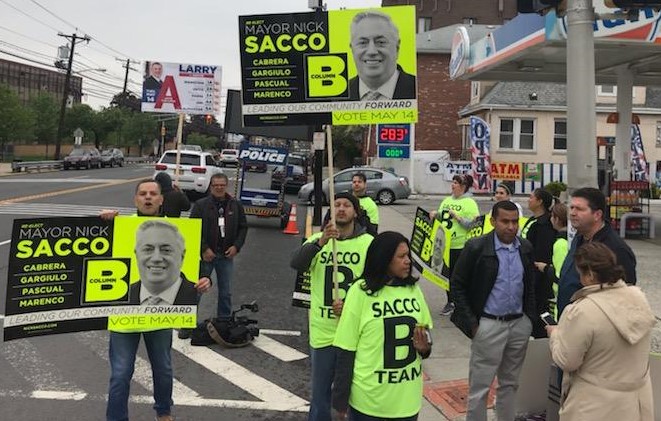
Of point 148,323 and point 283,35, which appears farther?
point 283,35

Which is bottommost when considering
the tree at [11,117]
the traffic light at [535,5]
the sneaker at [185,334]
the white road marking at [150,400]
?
the white road marking at [150,400]

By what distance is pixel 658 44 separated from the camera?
432 inches

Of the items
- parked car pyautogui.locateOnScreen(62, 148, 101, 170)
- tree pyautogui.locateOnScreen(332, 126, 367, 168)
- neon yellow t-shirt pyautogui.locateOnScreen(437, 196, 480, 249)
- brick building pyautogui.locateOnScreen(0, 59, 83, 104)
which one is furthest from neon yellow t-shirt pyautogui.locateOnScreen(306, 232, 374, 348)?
brick building pyautogui.locateOnScreen(0, 59, 83, 104)

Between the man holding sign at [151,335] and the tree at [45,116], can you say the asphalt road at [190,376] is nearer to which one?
the man holding sign at [151,335]

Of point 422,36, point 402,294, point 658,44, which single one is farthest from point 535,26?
point 422,36

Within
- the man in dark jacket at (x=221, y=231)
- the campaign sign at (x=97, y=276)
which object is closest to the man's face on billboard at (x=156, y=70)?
the man in dark jacket at (x=221, y=231)

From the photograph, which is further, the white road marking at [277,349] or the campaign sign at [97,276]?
the white road marking at [277,349]

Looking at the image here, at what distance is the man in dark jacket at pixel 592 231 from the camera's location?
3.59 m

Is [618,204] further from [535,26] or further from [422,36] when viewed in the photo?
[422,36]

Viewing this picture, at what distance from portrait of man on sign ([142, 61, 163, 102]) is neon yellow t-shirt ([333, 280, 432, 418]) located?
1560 centimetres

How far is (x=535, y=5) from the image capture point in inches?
190

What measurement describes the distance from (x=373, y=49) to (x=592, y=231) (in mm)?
2183

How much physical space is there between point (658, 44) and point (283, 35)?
913cm

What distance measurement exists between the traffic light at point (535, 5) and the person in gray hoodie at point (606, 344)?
2.44 metres
